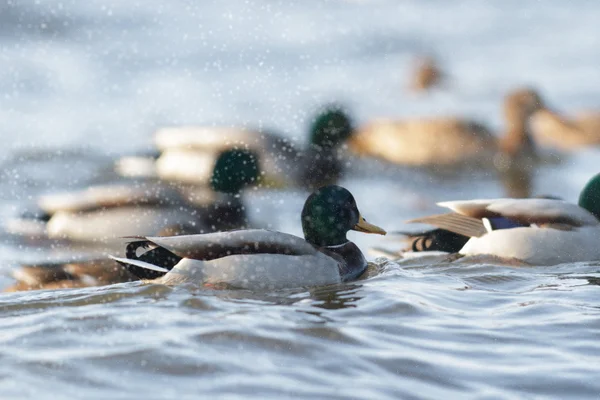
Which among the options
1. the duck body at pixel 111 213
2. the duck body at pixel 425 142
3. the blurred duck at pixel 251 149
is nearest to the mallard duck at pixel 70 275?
the duck body at pixel 111 213

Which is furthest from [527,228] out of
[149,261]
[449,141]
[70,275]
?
[449,141]

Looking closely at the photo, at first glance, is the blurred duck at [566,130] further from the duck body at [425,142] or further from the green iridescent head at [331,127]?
the green iridescent head at [331,127]

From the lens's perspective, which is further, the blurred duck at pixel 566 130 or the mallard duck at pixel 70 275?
the blurred duck at pixel 566 130

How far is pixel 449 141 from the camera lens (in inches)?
423

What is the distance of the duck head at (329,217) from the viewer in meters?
5.55

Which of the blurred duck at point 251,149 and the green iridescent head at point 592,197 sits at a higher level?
A: the blurred duck at point 251,149

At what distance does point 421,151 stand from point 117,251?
454 cm

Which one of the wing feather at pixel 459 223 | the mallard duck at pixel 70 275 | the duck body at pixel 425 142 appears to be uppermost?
the duck body at pixel 425 142

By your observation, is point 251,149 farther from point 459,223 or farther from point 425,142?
point 459,223

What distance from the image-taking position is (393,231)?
7230 mm

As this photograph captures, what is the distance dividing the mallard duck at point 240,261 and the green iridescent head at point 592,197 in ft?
7.48

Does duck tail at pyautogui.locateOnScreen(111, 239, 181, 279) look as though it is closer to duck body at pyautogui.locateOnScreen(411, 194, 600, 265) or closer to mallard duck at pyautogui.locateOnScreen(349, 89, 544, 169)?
duck body at pyautogui.locateOnScreen(411, 194, 600, 265)

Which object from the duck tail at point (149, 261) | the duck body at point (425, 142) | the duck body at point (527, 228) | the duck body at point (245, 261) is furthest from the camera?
the duck body at point (425, 142)

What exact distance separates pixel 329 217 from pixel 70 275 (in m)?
1.75
